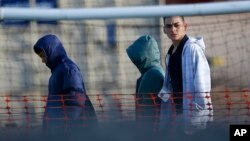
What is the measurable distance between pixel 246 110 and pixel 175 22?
798mm

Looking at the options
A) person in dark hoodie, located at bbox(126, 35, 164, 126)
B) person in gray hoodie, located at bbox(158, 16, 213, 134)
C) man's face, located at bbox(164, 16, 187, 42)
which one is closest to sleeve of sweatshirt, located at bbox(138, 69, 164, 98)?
person in dark hoodie, located at bbox(126, 35, 164, 126)

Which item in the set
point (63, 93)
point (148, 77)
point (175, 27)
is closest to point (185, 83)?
point (175, 27)

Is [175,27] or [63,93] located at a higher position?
[175,27]

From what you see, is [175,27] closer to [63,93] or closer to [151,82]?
[151,82]

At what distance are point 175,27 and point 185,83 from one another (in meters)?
0.40

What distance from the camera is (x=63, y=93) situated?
609 cm

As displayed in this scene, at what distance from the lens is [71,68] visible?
20.3ft

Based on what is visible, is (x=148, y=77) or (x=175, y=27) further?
(x=148, y=77)

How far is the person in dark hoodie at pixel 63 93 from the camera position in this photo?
559cm

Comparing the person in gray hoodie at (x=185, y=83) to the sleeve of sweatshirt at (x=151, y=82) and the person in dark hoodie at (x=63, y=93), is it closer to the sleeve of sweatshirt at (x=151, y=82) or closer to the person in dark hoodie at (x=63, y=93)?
the sleeve of sweatshirt at (x=151, y=82)

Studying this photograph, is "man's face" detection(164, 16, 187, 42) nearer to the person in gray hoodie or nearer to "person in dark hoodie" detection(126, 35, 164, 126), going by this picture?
the person in gray hoodie

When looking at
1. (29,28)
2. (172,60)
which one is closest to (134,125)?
(172,60)

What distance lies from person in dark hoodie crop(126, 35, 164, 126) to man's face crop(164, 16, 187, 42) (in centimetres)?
38

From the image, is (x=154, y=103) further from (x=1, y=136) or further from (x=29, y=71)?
(x=29, y=71)
